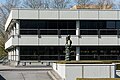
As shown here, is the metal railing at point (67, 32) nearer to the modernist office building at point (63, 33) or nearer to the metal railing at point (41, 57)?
the modernist office building at point (63, 33)

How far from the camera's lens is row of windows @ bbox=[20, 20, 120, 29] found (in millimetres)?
46281

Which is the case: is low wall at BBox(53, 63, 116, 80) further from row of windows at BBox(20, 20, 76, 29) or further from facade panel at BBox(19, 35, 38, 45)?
row of windows at BBox(20, 20, 76, 29)

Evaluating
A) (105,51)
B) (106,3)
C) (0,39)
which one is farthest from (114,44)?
(0,39)

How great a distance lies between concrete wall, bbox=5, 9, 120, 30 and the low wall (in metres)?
20.5

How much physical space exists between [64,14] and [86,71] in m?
21.3

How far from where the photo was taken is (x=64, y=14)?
1820 inches

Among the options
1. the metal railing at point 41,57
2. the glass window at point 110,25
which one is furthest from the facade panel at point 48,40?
the glass window at point 110,25

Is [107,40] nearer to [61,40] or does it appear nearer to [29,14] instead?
[61,40]

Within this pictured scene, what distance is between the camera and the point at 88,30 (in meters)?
47.1

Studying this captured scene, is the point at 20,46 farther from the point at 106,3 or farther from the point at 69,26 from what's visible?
the point at 106,3

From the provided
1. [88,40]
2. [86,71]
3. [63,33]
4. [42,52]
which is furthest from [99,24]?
[86,71]

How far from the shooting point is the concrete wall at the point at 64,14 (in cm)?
4538

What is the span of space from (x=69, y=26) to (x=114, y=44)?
5.96 metres

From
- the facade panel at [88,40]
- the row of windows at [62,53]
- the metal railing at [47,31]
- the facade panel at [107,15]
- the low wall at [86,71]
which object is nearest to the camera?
the low wall at [86,71]
